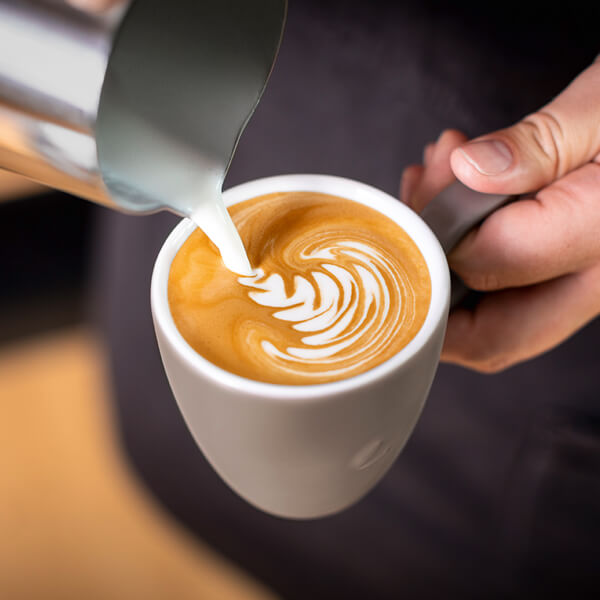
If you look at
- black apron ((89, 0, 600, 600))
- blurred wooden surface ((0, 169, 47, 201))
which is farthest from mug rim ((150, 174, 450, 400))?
blurred wooden surface ((0, 169, 47, 201))

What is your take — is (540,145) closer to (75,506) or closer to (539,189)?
(539,189)

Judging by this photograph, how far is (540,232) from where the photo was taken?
0.71m

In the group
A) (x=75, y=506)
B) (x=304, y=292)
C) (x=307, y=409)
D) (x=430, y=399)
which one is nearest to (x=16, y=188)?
(x=75, y=506)

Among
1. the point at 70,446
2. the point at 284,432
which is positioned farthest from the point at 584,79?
the point at 70,446

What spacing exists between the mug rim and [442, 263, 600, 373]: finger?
0.60 feet

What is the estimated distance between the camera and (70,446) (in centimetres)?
175

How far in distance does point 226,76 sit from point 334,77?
0.45 meters

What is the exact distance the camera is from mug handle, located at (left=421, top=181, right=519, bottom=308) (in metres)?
0.70

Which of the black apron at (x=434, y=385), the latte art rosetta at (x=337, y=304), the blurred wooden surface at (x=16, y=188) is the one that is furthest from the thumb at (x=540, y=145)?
the blurred wooden surface at (x=16, y=188)

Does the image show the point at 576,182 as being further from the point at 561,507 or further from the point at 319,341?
the point at 561,507

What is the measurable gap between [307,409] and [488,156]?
310 mm

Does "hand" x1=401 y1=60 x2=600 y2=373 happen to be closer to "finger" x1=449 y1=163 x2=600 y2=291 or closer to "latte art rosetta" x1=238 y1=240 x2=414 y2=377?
"finger" x1=449 y1=163 x2=600 y2=291

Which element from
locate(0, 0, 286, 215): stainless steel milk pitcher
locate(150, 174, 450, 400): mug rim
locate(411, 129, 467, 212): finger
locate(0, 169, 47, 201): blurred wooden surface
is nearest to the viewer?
locate(0, 0, 286, 215): stainless steel milk pitcher

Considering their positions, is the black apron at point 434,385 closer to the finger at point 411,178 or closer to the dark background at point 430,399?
the dark background at point 430,399
